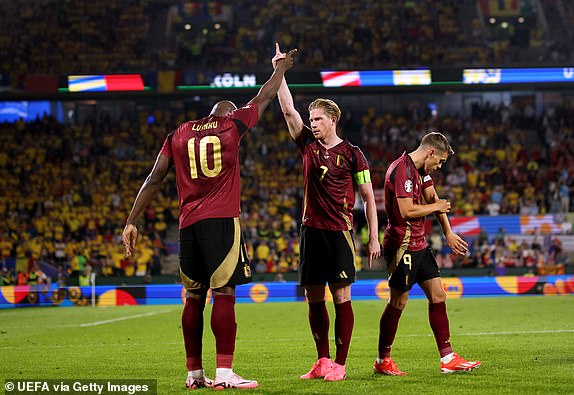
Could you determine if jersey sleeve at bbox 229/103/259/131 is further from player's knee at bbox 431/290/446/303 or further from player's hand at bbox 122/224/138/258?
player's knee at bbox 431/290/446/303

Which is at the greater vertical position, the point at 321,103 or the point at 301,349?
the point at 321,103

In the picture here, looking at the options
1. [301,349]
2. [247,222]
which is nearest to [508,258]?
[247,222]

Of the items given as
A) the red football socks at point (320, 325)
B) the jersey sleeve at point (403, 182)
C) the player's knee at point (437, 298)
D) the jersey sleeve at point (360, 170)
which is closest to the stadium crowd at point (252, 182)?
the red football socks at point (320, 325)

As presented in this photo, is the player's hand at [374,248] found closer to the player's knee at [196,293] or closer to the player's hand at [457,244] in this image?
the player's hand at [457,244]

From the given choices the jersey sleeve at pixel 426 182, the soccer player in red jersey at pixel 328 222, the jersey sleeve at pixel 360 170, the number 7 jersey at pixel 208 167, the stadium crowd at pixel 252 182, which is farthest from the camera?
the stadium crowd at pixel 252 182

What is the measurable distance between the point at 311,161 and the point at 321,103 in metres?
0.57

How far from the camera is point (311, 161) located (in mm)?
8312

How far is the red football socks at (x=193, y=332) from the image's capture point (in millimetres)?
7555

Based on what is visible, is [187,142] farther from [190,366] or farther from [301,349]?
[301,349]

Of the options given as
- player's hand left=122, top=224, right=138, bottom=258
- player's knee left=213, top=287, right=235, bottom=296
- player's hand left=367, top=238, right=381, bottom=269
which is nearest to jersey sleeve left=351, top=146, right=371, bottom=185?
player's hand left=367, top=238, right=381, bottom=269

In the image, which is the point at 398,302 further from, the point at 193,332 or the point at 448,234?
the point at 193,332

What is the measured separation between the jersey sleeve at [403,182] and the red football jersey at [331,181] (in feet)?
1.10

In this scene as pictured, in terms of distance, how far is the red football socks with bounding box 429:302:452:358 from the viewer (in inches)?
328

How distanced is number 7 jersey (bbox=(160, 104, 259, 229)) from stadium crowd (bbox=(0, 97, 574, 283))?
19.4 m
